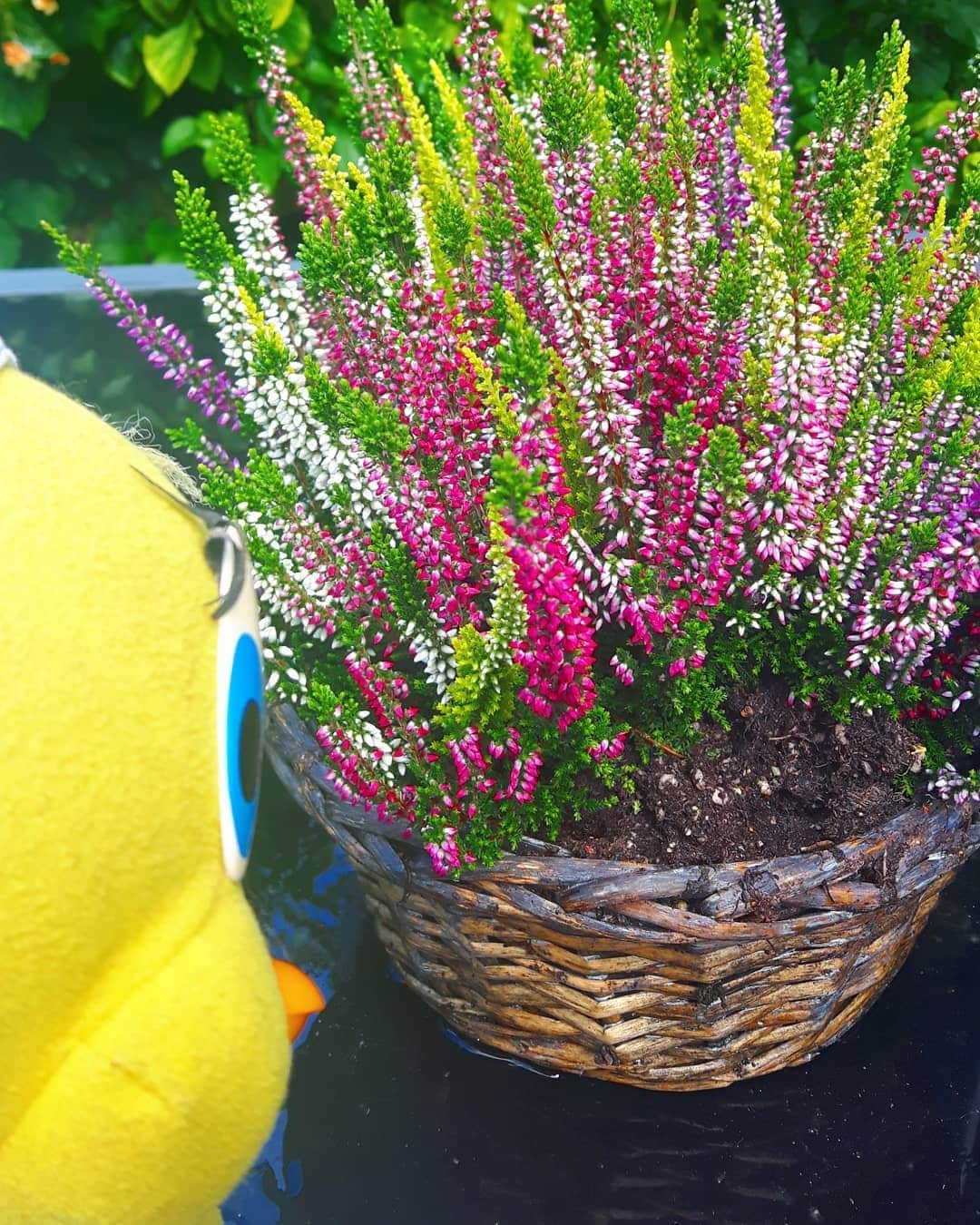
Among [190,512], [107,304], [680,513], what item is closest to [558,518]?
[680,513]

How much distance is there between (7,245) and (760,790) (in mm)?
1667

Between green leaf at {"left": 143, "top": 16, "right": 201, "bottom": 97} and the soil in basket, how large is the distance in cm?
141

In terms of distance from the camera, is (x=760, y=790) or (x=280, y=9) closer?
(x=760, y=790)

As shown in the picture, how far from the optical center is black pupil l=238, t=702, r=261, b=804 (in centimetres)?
35

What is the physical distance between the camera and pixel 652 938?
1.62ft

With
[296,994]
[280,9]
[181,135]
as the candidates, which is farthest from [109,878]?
[181,135]

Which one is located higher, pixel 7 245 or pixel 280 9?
pixel 280 9

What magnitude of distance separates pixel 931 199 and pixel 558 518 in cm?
32

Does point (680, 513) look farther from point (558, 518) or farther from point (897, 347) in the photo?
point (897, 347)

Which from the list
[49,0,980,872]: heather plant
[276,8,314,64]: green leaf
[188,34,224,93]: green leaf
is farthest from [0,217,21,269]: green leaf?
[49,0,980,872]: heather plant

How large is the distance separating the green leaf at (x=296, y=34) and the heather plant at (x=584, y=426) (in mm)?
1029

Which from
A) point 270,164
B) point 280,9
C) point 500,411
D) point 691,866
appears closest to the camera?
point 500,411

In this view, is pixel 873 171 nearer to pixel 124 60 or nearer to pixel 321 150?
pixel 321 150

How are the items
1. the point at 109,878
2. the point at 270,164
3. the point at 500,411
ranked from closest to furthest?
the point at 109,878
the point at 500,411
the point at 270,164
